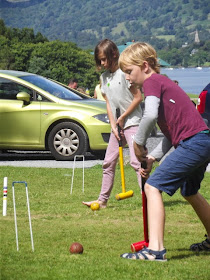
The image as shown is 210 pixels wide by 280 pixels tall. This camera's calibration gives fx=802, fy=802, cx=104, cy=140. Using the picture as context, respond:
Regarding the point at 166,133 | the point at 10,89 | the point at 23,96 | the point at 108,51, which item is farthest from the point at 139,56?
the point at 10,89

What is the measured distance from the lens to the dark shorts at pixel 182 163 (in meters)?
5.69

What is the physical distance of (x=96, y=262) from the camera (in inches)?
225

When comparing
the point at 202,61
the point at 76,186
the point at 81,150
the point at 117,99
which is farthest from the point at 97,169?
the point at 202,61

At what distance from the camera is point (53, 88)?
49.0 feet

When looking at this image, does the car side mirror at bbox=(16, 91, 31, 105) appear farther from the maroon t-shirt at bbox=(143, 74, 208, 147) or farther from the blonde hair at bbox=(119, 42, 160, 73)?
the maroon t-shirt at bbox=(143, 74, 208, 147)

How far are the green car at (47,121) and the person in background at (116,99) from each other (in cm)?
566

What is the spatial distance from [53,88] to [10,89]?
828mm

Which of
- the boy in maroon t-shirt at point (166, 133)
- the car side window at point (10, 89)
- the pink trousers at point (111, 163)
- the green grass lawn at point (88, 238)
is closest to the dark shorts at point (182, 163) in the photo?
the boy in maroon t-shirt at point (166, 133)

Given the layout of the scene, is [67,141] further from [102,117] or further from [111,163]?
[111,163]

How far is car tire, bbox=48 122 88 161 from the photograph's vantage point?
14.3m

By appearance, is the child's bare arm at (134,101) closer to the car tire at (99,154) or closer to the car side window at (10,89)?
the car side window at (10,89)

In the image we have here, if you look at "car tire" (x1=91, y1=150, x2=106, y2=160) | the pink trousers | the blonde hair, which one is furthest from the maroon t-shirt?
"car tire" (x1=91, y1=150, x2=106, y2=160)

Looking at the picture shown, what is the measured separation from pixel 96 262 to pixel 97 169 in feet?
24.2

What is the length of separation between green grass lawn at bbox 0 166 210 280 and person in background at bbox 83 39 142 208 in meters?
0.58
